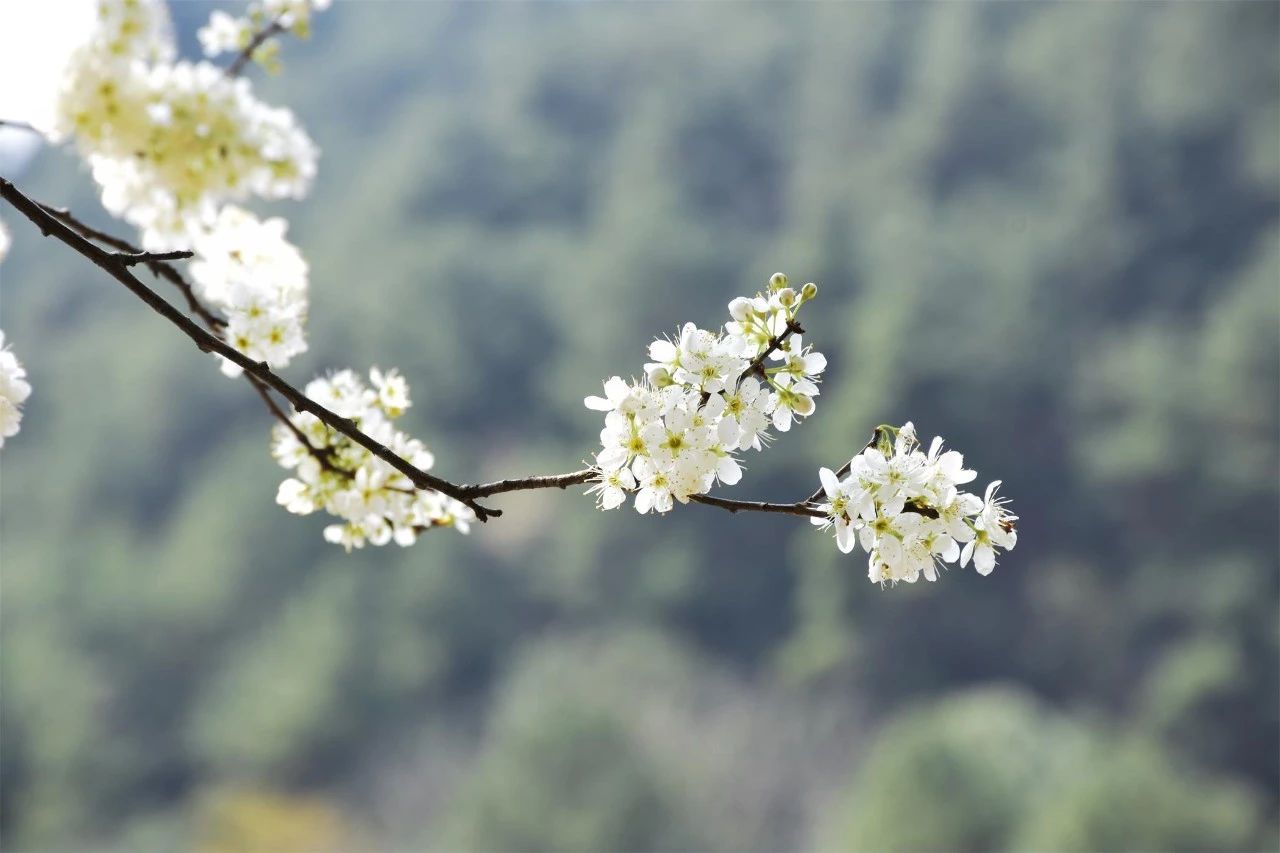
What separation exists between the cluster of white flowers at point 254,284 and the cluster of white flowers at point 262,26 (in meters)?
0.49

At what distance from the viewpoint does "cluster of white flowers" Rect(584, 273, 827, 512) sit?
1.37 meters

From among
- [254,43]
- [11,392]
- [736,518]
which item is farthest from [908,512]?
[736,518]

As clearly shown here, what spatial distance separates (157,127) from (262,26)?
492mm

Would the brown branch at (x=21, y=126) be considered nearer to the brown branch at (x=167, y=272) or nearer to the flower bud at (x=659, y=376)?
the brown branch at (x=167, y=272)

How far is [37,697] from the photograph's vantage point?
28.2m

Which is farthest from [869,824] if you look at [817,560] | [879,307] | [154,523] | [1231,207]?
[154,523]

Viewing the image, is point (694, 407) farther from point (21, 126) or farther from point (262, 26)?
point (262, 26)

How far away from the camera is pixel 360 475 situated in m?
1.71

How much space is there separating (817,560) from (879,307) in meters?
6.84

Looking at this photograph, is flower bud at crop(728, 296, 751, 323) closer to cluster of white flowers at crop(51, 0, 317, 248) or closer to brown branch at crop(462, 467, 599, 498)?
brown branch at crop(462, 467, 599, 498)

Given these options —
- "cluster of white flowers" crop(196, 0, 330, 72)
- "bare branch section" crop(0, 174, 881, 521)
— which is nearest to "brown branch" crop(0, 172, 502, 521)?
"bare branch section" crop(0, 174, 881, 521)

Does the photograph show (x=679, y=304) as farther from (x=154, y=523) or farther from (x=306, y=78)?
(x=306, y=78)

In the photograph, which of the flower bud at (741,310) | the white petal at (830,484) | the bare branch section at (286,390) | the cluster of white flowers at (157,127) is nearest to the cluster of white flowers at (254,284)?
the cluster of white flowers at (157,127)

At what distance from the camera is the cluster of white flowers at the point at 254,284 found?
191 centimetres
